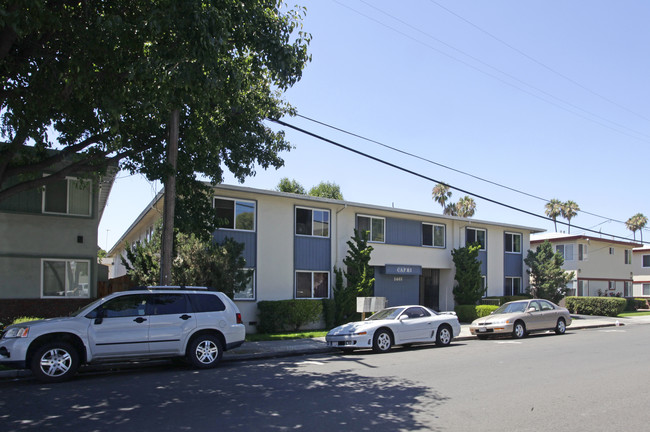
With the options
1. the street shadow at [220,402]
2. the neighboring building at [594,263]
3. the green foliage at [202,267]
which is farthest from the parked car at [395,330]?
the neighboring building at [594,263]

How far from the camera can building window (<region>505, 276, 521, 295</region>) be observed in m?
31.1

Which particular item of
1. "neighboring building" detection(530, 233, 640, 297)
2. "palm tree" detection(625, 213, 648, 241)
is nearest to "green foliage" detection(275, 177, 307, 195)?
"neighboring building" detection(530, 233, 640, 297)

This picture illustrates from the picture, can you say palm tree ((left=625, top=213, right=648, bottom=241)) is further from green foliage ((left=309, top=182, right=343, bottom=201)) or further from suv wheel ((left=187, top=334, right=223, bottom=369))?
suv wheel ((left=187, top=334, right=223, bottom=369))

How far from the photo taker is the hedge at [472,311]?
25516 millimetres

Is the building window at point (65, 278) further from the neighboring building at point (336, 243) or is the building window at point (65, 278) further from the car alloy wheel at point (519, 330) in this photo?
the car alloy wheel at point (519, 330)

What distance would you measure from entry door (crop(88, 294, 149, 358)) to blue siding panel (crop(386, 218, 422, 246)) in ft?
51.2

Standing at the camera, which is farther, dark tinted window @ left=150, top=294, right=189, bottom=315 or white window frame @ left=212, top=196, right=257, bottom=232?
white window frame @ left=212, top=196, right=257, bottom=232

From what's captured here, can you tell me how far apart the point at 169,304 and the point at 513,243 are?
81.4 ft

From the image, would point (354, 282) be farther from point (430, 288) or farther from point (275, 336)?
point (430, 288)

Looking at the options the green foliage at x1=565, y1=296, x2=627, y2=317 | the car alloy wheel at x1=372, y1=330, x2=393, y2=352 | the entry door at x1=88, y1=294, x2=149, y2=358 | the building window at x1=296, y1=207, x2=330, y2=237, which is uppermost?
the building window at x1=296, y1=207, x2=330, y2=237

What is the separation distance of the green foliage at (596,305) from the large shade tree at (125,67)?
89.4 feet

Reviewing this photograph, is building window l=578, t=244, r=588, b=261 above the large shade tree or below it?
below

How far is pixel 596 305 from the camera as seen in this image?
3225 centimetres

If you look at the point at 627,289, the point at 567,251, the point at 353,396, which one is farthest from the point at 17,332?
the point at 627,289
